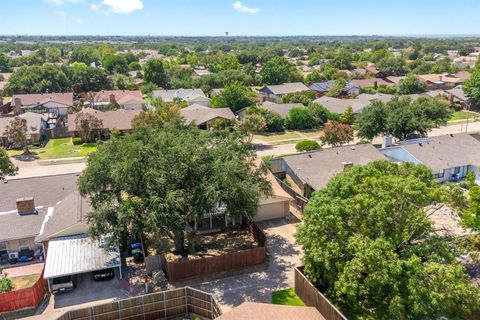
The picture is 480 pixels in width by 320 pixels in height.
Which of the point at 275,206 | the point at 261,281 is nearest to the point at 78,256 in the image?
the point at 261,281

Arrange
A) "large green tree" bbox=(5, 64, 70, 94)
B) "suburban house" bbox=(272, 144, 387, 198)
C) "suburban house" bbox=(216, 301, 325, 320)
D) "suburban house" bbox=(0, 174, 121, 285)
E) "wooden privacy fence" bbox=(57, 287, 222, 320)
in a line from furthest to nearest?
1. "large green tree" bbox=(5, 64, 70, 94)
2. "suburban house" bbox=(272, 144, 387, 198)
3. "suburban house" bbox=(0, 174, 121, 285)
4. "wooden privacy fence" bbox=(57, 287, 222, 320)
5. "suburban house" bbox=(216, 301, 325, 320)

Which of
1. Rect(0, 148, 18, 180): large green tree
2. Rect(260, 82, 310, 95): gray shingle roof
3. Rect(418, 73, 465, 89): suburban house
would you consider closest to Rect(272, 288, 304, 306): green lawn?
Rect(0, 148, 18, 180): large green tree

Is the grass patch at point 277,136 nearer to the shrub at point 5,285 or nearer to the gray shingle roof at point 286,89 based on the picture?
the gray shingle roof at point 286,89

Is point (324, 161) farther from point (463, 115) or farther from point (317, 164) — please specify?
point (463, 115)

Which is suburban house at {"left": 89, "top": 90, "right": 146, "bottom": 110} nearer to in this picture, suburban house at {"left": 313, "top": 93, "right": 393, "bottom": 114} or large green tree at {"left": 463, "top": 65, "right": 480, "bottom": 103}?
suburban house at {"left": 313, "top": 93, "right": 393, "bottom": 114}

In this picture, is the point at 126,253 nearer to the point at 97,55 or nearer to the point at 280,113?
the point at 280,113

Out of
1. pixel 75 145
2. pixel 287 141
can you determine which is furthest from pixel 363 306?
pixel 75 145
